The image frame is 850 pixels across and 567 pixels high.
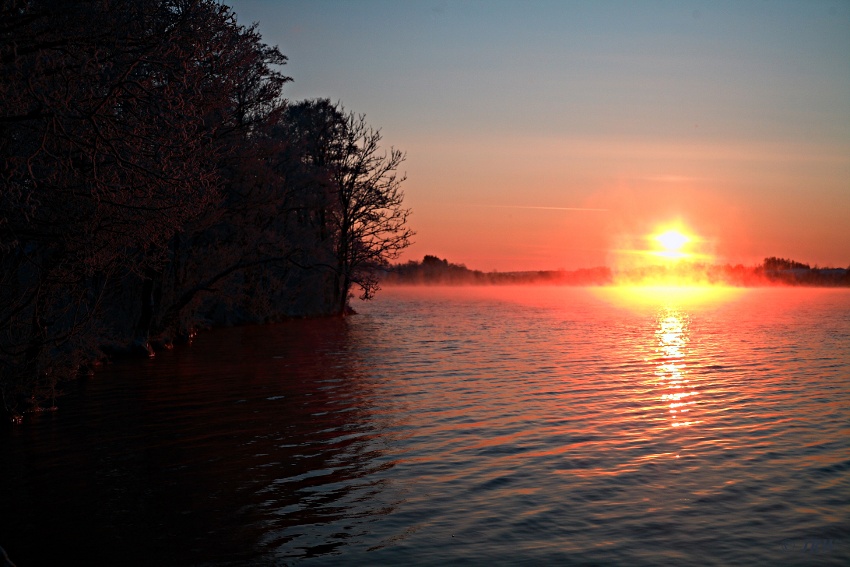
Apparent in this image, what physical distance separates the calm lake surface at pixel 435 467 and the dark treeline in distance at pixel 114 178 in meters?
2.63

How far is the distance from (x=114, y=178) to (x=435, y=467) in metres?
7.45

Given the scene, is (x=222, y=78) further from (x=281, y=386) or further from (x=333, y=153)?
(x=333, y=153)

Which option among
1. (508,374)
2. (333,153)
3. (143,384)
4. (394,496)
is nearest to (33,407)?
(143,384)

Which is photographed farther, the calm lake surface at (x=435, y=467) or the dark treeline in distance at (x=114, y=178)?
the dark treeline in distance at (x=114, y=178)

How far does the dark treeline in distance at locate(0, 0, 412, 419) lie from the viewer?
39.1ft

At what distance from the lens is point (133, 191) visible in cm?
1336

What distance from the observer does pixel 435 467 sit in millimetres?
13070

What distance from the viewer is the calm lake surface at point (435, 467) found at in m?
9.34

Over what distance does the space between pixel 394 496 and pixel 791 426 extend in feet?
32.0

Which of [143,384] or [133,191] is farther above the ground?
[133,191]

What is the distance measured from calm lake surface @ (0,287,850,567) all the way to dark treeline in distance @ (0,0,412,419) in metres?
2.63

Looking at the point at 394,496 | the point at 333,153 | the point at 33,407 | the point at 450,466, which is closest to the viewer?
the point at 394,496

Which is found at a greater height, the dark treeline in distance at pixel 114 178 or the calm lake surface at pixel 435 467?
the dark treeline in distance at pixel 114 178

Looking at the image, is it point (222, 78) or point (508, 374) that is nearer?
point (222, 78)
